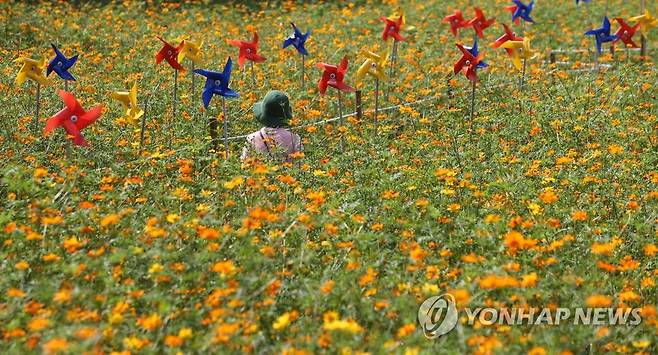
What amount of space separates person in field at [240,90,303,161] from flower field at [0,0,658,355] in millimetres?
298

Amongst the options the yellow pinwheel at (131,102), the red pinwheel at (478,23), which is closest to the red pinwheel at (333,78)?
the yellow pinwheel at (131,102)

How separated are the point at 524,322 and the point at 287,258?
1.41 meters

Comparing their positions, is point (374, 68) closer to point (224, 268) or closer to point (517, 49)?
point (517, 49)

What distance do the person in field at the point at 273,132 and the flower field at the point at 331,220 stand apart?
30 cm

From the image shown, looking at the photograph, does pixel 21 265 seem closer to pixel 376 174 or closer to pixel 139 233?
pixel 139 233

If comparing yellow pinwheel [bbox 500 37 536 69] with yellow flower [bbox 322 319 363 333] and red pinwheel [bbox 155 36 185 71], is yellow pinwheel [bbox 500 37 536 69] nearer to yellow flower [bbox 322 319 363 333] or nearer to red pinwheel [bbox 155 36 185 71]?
red pinwheel [bbox 155 36 185 71]

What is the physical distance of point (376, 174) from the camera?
5.79m

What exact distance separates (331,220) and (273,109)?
1.98m

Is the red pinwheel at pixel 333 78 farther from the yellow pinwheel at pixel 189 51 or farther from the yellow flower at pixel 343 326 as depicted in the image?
the yellow flower at pixel 343 326

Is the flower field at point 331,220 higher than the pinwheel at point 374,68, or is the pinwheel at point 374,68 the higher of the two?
the pinwheel at point 374,68

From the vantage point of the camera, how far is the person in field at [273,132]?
250 inches

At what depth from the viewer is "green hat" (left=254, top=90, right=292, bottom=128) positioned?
6.39 m

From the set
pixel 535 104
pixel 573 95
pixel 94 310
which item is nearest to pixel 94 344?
pixel 94 310

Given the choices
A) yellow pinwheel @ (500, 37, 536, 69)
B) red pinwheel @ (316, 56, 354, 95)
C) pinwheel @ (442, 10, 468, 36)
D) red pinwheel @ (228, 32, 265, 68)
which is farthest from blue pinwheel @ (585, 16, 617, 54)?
red pinwheel @ (228, 32, 265, 68)
